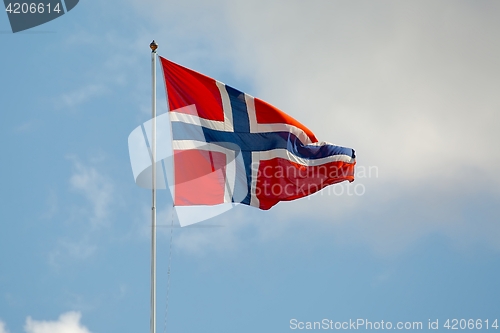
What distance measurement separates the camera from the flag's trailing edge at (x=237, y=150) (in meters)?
34.5

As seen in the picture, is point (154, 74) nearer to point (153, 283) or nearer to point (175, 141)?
point (175, 141)

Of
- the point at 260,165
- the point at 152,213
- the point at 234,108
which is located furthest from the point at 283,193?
the point at 152,213

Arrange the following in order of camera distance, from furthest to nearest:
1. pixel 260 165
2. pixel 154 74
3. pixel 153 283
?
1. pixel 260 165
2. pixel 154 74
3. pixel 153 283

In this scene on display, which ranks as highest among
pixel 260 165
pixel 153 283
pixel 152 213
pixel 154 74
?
pixel 154 74

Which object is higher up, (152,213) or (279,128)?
(279,128)

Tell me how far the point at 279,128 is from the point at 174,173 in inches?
189

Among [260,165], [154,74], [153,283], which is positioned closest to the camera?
[153,283]

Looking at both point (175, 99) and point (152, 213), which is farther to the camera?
point (175, 99)

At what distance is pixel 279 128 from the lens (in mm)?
36750

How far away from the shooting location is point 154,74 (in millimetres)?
33844

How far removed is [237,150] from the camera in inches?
1414

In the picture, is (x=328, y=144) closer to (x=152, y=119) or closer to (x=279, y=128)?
(x=279, y=128)

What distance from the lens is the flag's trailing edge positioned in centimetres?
3450

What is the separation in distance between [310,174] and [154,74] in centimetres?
699
